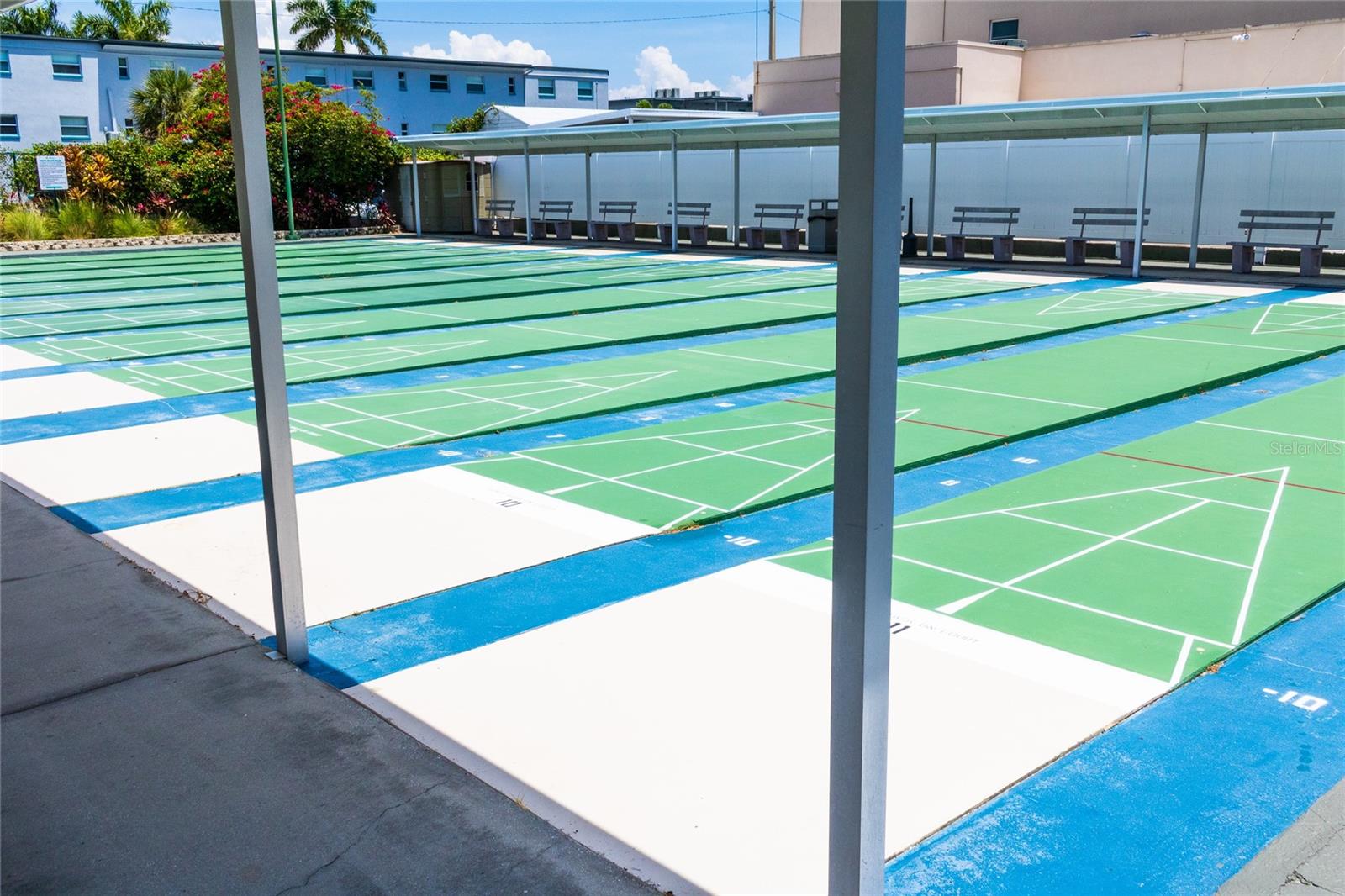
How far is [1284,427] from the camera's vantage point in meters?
8.86

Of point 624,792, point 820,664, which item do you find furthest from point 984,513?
point 624,792

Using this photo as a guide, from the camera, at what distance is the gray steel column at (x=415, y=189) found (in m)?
34.6

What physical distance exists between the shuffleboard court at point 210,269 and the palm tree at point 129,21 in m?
40.2

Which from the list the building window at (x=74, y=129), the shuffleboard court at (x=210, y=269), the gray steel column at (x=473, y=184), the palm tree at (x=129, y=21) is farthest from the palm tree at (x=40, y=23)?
the shuffleboard court at (x=210, y=269)

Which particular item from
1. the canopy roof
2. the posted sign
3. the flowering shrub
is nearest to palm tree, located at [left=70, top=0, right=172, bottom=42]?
the flowering shrub

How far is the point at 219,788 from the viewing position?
3.69 metres

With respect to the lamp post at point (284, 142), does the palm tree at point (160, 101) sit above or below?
above

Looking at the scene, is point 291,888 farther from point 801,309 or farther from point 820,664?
point 801,309

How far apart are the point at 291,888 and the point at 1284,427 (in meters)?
8.10

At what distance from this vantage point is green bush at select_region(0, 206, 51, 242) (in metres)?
29.9

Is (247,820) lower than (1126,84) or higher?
lower

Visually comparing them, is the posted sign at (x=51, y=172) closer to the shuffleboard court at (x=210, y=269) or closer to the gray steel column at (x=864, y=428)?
the shuffleboard court at (x=210, y=269)

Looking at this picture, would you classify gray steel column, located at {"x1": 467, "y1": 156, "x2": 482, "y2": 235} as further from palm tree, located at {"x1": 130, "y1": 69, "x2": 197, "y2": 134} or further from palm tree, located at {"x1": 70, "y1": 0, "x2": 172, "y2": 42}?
palm tree, located at {"x1": 70, "y1": 0, "x2": 172, "y2": 42}

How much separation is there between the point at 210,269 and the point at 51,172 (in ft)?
34.2
